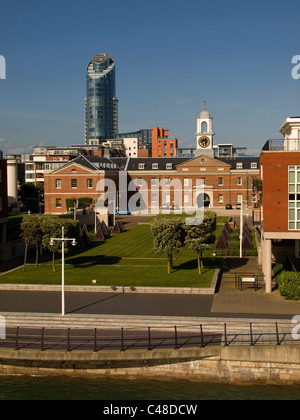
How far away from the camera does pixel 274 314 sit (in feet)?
87.1

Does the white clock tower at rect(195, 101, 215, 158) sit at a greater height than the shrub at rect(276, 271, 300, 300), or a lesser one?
greater

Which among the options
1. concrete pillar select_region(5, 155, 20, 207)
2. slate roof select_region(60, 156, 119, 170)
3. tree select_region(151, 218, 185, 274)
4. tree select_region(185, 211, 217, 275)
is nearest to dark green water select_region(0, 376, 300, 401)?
tree select_region(151, 218, 185, 274)

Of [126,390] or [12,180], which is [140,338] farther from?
[12,180]

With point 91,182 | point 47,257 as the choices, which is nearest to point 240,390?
point 47,257

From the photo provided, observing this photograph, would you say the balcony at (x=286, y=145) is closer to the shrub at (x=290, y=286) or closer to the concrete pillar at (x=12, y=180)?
the shrub at (x=290, y=286)

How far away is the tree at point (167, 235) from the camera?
34.2m

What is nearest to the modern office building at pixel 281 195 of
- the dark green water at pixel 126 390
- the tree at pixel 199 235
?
the tree at pixel 199 235

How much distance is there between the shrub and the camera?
95.2 ft

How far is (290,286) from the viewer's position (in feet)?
95.6

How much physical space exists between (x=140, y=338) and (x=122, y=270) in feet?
44.6

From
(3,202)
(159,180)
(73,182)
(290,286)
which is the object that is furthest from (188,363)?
(159,180)

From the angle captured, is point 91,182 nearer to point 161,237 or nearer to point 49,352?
point 161,237

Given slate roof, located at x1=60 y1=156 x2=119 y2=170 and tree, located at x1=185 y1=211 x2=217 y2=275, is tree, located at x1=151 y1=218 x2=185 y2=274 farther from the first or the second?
slate roof, located at x1=60 y1=156 x2=119 y2=170

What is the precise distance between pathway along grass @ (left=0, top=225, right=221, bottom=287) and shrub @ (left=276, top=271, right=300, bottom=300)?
488cm
